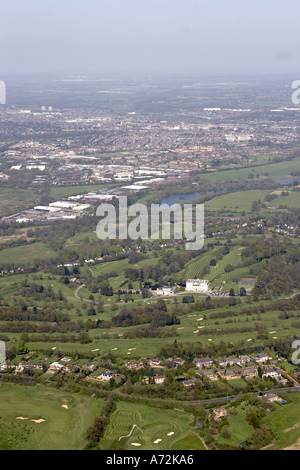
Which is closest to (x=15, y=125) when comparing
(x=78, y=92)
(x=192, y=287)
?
(x=78, y=92)

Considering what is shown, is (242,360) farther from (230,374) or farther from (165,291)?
(165,291)

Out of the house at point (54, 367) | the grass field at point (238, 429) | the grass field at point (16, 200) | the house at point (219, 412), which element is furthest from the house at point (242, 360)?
the grass field at point (16, 200)

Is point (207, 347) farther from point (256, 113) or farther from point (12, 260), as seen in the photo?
point (256, 113)

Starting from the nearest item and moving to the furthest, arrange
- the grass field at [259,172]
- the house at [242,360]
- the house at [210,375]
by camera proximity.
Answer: the house at [210,375]
the house at [242,360]
the grass field at [259,172]

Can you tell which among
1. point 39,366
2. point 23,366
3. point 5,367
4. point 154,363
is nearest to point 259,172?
point 154,363

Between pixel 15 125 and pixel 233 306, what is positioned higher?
pixel 15 125

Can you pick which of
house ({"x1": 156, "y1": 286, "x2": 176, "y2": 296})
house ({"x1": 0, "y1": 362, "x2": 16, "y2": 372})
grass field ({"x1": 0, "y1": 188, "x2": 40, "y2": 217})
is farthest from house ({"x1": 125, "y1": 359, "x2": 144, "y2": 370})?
Result: grass field ({"x1": 0, "y1": 188, "x2": 40, "y2": 217})

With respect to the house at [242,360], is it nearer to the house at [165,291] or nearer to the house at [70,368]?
the house at [70,368]
